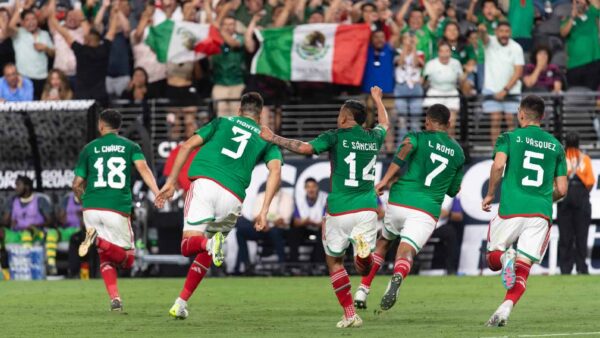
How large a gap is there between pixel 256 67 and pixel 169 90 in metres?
1.91

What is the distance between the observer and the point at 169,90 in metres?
25.9

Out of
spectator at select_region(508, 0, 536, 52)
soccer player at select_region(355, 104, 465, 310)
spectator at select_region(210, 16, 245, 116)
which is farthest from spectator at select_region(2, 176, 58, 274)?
soccer player at select_region(355, 104, 465, 310)

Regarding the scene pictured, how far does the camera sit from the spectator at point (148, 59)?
2572 cm

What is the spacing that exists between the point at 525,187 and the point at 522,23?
1159cm

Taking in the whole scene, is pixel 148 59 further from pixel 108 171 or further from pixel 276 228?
pixel 108 171

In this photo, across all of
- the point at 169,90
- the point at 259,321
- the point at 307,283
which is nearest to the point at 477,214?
the point at 307,283

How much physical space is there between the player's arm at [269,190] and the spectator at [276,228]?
1075 centimetres

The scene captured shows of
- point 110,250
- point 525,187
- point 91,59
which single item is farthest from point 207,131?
point 91,59

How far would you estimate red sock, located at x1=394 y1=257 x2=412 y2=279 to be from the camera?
47.9 feet

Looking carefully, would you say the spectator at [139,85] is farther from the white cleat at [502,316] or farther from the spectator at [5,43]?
the white cleat at [502,316]

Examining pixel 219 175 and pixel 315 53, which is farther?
pixel 315 53

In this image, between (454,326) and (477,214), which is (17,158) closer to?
(477,214)

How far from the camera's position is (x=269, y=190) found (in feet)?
46.4

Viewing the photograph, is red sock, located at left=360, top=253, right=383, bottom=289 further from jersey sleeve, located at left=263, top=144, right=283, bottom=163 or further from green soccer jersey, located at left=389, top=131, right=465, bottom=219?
jersey sleeve, located at left=263, top=144, right=283, bottom=163
